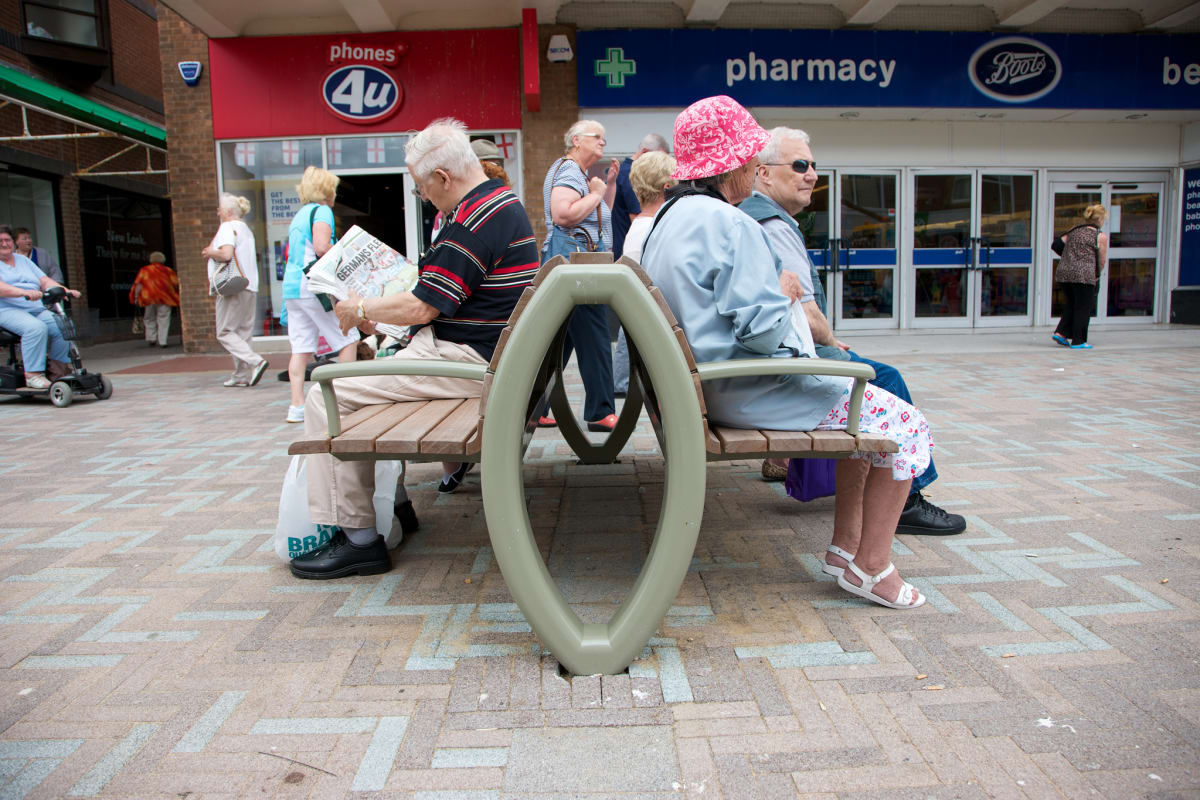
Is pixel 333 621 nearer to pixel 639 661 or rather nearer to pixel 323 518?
pixel 323 518

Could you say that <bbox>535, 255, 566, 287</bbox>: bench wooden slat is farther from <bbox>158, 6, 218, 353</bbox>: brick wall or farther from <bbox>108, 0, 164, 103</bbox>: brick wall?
<bbox>108, 0, 164, 103</bbox>: brick wall

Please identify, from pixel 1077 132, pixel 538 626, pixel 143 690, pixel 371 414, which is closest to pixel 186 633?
pixel 143 690

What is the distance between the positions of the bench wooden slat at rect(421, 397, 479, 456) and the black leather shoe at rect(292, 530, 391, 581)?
673 millimetres

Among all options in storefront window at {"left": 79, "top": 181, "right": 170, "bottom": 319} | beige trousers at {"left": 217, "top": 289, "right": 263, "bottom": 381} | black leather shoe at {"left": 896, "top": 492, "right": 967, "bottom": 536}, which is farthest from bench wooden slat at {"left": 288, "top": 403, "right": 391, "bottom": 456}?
storefront window at {"left": 79, "top": 181, "right": 170, "bottom": 319}

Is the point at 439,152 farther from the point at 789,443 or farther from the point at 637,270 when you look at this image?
the point at 789,443

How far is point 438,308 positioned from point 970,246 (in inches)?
457

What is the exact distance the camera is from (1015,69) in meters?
11.8

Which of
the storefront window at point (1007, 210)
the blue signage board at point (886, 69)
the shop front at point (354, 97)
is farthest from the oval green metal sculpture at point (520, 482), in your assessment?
the storefront window at point (1007, 210)

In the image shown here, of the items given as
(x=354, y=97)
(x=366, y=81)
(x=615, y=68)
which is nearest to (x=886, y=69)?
(x=615, y=68)

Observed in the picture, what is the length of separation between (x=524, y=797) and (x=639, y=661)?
26.2 inches

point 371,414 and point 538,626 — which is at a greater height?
point 371,414

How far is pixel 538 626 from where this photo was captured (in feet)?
7.52

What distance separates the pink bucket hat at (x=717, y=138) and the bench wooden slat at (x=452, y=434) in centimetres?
107

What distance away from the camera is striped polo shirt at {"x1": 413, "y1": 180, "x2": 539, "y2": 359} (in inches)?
121
